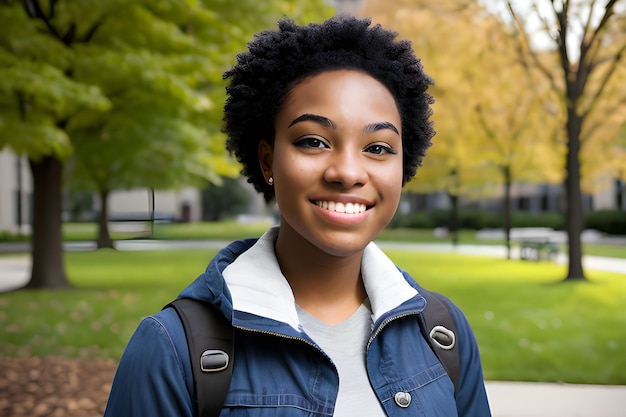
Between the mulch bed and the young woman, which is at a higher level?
the young woman

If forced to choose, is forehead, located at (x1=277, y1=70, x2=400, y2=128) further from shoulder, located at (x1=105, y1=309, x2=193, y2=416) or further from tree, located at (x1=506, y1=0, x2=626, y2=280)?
tree, located at (x1=506, y1=0, x2=626, y2=280)

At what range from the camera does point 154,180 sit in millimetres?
15727

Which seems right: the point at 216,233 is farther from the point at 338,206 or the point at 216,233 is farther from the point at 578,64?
the point at 338,206

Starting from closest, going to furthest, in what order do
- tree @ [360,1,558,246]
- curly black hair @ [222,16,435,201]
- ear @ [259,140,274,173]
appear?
1. curly black hair @ [222,16,435,201]
2. ear @ [259,140,274,173]
3. tree @ [360,1,558,246]

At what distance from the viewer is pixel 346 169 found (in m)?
1.45

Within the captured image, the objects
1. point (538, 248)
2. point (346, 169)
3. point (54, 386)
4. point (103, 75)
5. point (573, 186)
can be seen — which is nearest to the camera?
point (346, 169)

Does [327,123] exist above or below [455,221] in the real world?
above

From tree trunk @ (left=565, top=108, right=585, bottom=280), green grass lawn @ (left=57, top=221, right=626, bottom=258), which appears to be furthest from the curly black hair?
green grass lawn @ (left=57, top=221, right=626, bottom=258)

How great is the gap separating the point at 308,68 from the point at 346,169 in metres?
0.27

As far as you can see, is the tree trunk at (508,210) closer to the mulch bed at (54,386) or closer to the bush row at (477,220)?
the bush row at (477,220)

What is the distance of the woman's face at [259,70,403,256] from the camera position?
147 cm

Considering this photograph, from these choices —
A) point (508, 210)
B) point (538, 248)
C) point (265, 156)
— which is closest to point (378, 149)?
point (265, 156)

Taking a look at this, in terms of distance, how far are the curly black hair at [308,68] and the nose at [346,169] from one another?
0.68ft

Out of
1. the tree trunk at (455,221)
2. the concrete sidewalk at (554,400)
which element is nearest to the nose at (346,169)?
the concrete sidewalk at (554,400)
